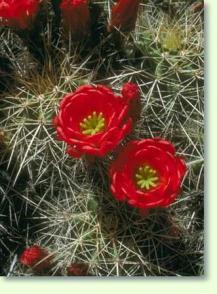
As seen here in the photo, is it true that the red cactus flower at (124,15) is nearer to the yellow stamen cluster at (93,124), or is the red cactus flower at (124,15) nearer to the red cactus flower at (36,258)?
the yellow stamen cluster at (93,124)

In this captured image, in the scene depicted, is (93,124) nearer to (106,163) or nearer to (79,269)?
(106,163)

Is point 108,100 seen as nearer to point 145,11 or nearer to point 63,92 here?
point 63,92

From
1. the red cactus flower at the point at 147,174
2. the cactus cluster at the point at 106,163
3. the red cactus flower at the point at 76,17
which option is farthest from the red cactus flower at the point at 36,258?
the red cactus flower at the point at 76,17

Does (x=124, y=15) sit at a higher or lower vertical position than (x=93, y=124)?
higher

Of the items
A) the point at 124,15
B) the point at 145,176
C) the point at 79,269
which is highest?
the point at 124,15

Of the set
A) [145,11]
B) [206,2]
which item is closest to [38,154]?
[145,11]

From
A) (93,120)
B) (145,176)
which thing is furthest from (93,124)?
(145,176)
